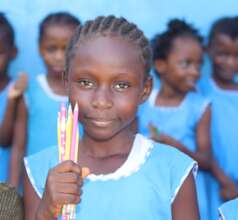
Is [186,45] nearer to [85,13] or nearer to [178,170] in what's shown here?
[85,13]

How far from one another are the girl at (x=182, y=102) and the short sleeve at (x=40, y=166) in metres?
1.22

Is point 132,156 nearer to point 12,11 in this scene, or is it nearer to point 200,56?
point 200,56

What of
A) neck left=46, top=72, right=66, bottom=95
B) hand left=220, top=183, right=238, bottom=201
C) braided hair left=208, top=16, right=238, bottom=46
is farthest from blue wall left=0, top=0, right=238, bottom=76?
hand left=220, top=183, right=238, bottom=201

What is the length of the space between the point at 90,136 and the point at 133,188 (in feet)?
0.61

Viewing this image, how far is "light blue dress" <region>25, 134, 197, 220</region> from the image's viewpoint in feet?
6.22

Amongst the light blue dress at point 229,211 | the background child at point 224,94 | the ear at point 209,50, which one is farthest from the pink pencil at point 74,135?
the ear at point 209,50

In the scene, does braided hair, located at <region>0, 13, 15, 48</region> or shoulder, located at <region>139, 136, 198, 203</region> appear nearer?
shoulder, located at <region>139, 136, 198, 203</region>

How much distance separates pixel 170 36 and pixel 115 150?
1.51 metres

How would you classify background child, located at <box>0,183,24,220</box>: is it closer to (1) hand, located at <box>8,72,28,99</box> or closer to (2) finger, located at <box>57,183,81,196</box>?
(2) finger, located at <box>57,183,81,196</box>

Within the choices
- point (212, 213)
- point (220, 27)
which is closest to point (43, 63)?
point (220, 27)

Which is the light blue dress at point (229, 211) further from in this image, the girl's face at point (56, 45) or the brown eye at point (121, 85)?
the girl's face at point (56, 45)

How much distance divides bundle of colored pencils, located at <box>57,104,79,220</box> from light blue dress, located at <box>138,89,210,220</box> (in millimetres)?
1664

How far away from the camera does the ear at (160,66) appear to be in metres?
3.41

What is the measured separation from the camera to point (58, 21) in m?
3.31
